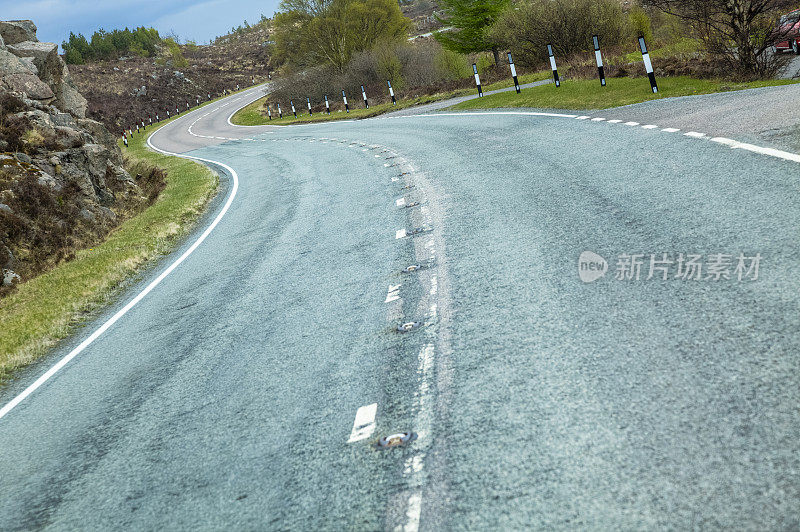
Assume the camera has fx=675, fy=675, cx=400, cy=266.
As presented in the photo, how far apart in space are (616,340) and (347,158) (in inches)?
607

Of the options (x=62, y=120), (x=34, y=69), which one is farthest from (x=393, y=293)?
(x=34, y=69)

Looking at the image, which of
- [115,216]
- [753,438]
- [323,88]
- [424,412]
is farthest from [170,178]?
[323,88]

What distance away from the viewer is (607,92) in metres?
18.3

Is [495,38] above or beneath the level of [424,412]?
above

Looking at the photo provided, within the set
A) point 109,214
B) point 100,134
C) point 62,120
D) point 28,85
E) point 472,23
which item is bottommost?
point 109,214

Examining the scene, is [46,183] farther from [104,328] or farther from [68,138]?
[104,328]

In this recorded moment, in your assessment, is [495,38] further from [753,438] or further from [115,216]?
[753,438]

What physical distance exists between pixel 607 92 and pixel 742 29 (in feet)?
11.8

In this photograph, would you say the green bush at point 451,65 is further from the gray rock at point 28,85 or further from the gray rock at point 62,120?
the gray rock at point 62,120

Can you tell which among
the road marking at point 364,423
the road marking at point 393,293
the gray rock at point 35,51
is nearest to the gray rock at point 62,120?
the gray rock at point 35,51

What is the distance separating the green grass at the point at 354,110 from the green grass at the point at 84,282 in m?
17.2

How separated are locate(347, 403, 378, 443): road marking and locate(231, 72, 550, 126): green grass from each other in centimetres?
2644

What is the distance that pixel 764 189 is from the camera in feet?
21.6

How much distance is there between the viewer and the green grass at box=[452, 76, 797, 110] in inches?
602
